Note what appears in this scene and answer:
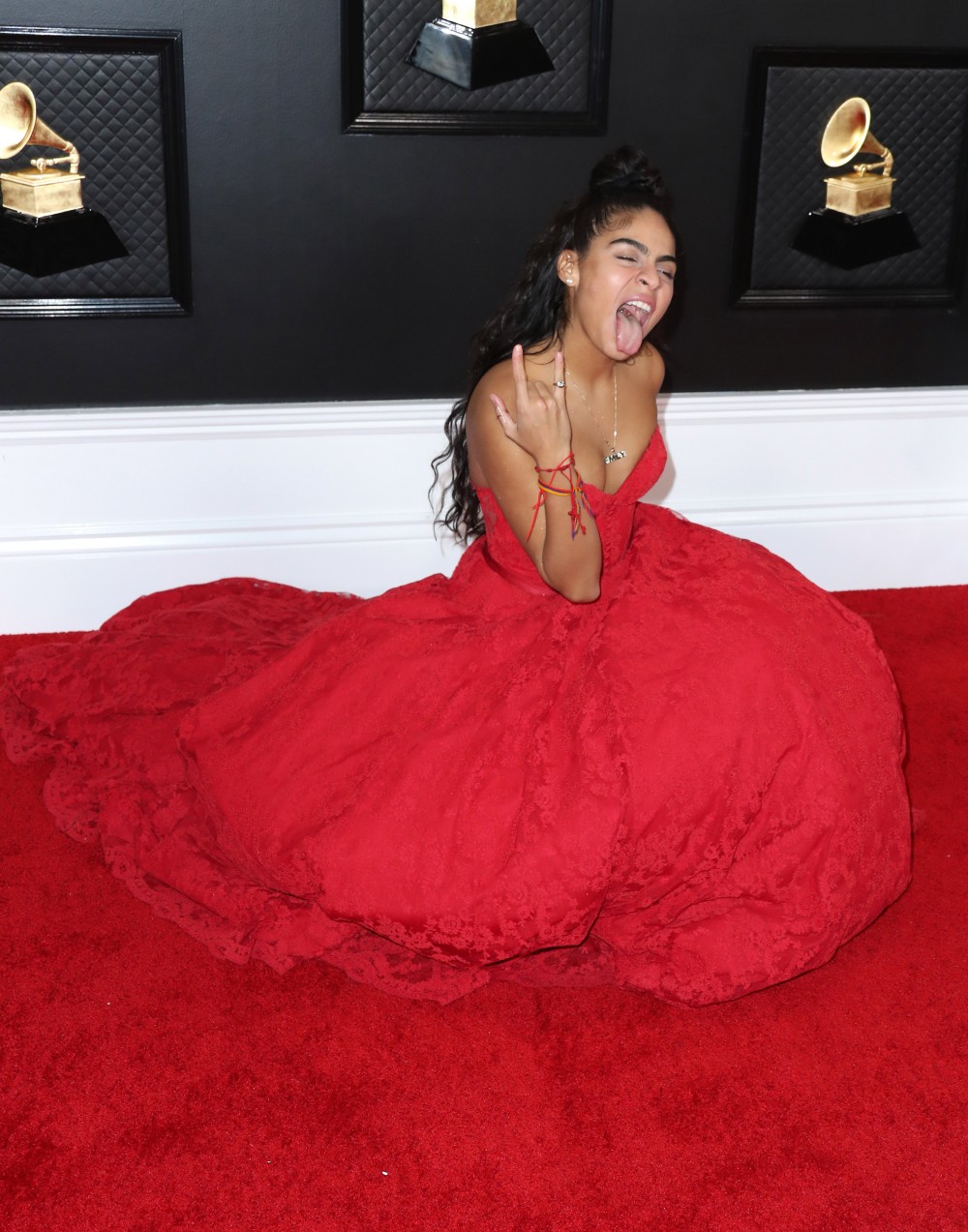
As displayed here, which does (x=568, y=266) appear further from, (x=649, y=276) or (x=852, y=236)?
(x=852, y=236)

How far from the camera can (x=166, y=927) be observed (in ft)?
8.34

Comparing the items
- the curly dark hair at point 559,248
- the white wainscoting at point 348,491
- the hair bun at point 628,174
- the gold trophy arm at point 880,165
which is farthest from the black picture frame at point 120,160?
the gold trophy arm at point 880,165

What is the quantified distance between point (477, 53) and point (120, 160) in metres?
0.83

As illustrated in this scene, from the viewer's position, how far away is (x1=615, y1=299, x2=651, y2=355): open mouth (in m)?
2.35

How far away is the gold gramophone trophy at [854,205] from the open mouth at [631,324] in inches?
52.0

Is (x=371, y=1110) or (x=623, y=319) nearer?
(x=371, y=1110)

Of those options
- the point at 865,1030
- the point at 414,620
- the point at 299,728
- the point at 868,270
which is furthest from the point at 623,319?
the point at 868,270

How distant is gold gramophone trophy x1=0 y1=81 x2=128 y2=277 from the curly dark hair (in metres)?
1.03

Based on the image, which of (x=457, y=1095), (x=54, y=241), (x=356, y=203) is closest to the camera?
(x=457, y=1095)

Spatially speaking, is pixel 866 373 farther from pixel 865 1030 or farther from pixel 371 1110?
pixel 371 1110

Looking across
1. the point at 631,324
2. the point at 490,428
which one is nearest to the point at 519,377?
the point at 490,428

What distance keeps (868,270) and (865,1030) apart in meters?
2.05

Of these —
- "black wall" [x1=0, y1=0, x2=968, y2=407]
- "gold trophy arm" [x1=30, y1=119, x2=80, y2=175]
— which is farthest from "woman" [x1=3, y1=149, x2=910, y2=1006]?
"gold trophy arm" [x1=30, y1=119, x2=80, y2=175]

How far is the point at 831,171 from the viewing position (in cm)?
347
